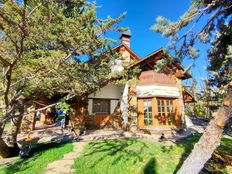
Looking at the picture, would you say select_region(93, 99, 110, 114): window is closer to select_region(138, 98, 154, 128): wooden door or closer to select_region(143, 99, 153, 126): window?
select_region(138, 98, 154, 128): wooden door

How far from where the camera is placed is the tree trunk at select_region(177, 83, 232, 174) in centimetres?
328

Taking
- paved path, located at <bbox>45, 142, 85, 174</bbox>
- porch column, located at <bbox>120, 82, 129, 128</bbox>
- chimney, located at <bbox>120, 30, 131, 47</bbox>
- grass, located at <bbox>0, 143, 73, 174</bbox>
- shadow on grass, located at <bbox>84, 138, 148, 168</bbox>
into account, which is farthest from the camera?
chimney, located at <bbox>120, 30, 131, 47</bbox>

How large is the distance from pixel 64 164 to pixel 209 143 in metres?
4.88

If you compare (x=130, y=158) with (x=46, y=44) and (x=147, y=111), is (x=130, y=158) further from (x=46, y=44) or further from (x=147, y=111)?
(x=147, y=111)

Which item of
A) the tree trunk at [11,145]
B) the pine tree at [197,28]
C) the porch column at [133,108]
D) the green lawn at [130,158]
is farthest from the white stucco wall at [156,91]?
the tree trunk at [11,145]

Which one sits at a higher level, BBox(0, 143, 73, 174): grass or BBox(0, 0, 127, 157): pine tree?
BBox(0, 0, 127, 157): pine tree

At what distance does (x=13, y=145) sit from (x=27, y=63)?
4.44m

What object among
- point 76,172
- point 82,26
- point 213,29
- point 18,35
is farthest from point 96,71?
point 213,29

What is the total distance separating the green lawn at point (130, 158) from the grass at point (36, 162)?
1019 millimetres

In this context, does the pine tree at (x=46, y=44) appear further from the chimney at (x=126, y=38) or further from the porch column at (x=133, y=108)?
the chimney at (x=126, y=38)

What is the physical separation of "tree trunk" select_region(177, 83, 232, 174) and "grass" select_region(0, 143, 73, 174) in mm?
4593

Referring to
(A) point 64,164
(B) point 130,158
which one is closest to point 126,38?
(B) point 130,158

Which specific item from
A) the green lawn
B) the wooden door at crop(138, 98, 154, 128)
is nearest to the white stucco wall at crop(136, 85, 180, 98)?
the wooden door at crop(138, 98, 154, 128)

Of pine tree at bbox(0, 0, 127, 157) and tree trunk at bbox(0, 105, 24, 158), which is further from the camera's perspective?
tree trunk at bbox(0, 105, 24, 158)
